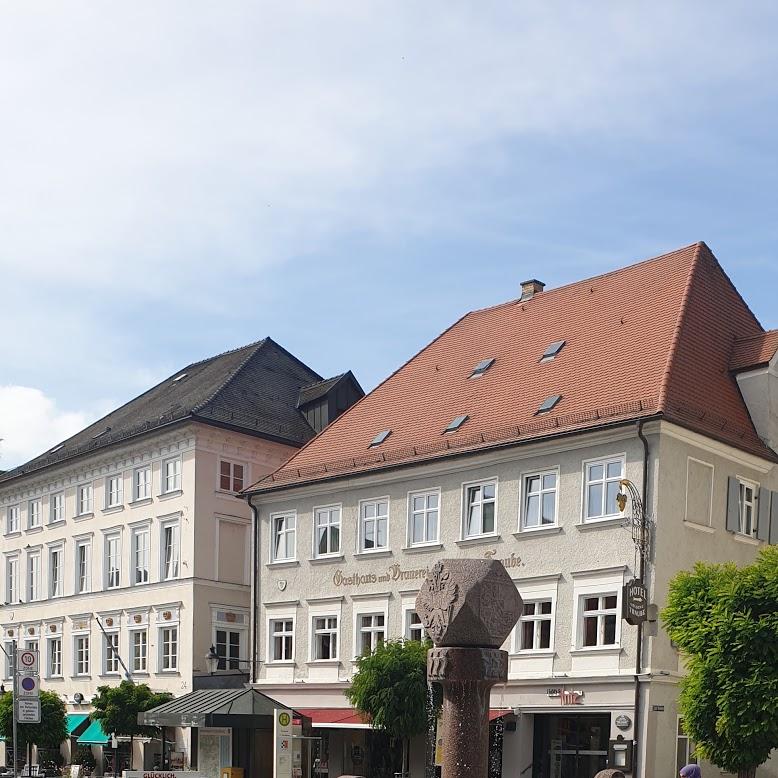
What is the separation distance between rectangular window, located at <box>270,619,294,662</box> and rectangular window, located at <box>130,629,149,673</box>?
736cm

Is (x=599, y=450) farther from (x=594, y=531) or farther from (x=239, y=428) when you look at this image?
(x=239, y=428)

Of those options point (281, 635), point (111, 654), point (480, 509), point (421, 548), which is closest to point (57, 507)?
point (111, 654)

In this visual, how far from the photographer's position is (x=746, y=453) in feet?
108

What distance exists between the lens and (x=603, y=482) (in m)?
31.6

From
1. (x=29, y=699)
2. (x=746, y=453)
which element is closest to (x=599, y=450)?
(x=746, y=453)

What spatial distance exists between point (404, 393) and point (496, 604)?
27193 mm

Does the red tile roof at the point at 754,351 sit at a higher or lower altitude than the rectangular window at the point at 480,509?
higher

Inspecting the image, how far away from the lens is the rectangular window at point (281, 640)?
39000 mm

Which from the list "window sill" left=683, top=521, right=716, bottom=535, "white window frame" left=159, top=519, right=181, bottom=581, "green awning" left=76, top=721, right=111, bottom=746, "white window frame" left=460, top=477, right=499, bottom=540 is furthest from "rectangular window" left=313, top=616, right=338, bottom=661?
"window sill" left=683, top=521, right=716, bottom=535

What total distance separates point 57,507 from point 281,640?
51.5ft

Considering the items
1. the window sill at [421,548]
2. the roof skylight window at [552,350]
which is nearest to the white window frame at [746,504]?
the roof skylight window at [552,350]

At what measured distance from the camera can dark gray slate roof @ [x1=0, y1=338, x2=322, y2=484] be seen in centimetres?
4625

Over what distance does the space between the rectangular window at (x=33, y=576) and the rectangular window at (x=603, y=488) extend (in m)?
27.5

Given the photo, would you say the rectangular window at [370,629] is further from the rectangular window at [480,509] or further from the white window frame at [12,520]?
the white window frame at [12,520]
